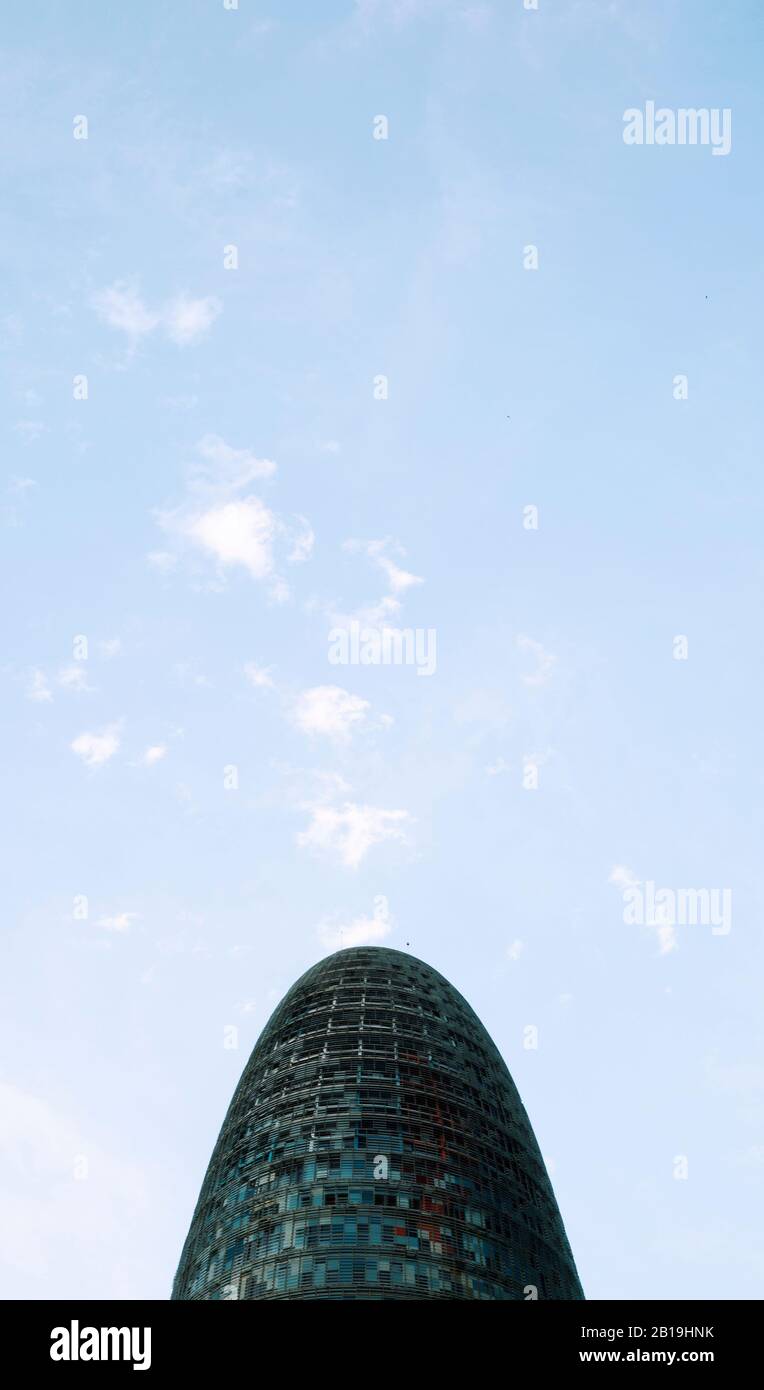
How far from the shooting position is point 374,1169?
139000mm

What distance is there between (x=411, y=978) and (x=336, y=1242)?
49.5m

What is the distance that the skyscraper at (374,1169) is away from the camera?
131625 mm

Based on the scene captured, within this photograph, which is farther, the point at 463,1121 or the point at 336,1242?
the point at 463,1121

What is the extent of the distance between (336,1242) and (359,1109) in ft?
57.9

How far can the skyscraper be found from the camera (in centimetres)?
13162

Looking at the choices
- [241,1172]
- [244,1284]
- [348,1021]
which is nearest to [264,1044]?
[348,1021]
